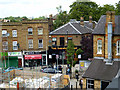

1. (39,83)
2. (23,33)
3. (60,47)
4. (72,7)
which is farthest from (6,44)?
(72,7)

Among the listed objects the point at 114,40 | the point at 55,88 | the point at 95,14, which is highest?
the point at 95,14

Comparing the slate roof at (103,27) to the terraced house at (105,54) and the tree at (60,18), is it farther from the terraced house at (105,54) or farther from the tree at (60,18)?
the tree at (60,18)

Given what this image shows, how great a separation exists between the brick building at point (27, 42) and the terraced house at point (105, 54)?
6708mm

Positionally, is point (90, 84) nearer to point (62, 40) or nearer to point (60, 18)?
point (62, 40)

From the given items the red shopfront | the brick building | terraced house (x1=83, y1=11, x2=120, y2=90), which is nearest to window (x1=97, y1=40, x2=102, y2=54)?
terraced house (x1=83, y1=11, x2=120, y2=90)

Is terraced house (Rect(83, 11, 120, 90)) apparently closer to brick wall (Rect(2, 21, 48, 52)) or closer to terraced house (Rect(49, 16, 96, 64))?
terraced house (Rect(49, 16, 96, 64))

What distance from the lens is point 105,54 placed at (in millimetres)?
10273

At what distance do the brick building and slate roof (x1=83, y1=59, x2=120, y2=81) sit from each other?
7.40m

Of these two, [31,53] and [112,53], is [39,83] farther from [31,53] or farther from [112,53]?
[31,53]

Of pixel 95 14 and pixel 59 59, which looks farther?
pixel 95 14

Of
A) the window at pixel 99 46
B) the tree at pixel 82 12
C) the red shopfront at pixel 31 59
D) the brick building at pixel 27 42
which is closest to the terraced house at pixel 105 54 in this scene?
the window at pixel 99 46

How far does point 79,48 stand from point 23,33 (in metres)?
4.64

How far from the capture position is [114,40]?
397 inches

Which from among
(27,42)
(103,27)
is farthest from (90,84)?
(27,42)
